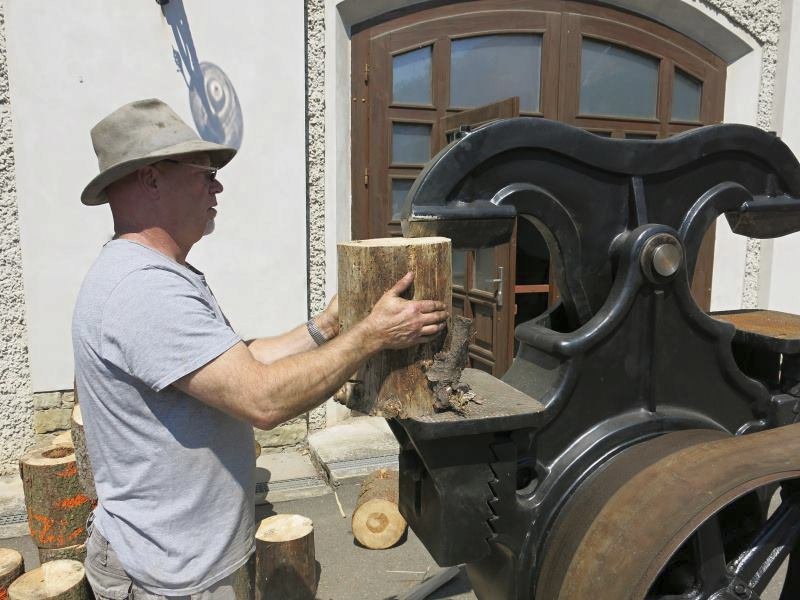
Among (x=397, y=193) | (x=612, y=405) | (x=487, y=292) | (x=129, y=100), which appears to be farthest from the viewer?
(x=397, y=193)

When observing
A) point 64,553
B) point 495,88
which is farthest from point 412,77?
point 64,553

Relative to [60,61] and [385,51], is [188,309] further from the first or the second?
[385,51]

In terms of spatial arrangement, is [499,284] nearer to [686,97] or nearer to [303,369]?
[686,97]

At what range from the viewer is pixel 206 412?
5.19 ft

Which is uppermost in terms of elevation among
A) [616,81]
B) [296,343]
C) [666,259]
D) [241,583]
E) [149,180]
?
[616,81]

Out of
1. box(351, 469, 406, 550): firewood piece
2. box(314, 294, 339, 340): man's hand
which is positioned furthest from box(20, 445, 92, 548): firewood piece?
box(314, 294, 339, 340): man's hand

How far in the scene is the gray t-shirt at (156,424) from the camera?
1.45m

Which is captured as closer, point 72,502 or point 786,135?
point 72,502

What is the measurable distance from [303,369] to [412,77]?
347 centimetres

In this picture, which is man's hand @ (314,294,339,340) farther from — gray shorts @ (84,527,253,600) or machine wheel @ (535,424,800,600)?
machine wheel @ (535,424,800,600)

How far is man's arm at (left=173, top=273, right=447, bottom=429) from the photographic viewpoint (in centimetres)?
145

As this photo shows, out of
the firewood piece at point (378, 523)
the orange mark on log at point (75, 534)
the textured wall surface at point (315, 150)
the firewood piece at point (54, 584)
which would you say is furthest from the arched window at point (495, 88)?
the firewood piece at point (54, 584)

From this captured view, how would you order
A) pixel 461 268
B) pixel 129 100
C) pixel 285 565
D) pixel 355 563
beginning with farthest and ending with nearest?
pixel 461 268
pixel 129 100
pixel 355 563
pixel 285 565

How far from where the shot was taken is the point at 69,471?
314 cm
